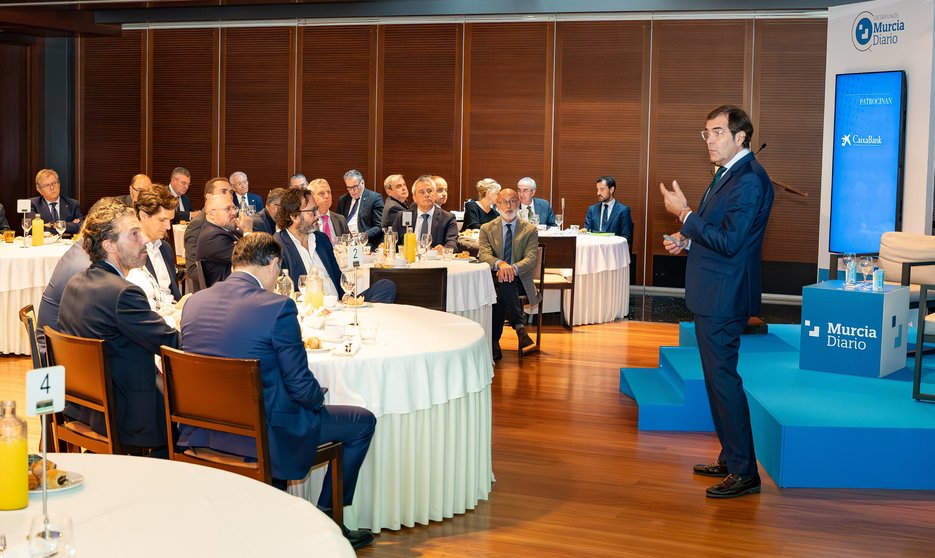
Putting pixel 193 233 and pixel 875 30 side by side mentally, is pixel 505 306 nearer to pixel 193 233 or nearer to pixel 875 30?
pixel 193 233

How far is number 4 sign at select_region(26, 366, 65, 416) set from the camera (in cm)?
214

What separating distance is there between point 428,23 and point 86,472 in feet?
38.3

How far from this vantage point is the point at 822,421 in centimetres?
523

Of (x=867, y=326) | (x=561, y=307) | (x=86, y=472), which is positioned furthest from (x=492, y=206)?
(x=86, y=472)

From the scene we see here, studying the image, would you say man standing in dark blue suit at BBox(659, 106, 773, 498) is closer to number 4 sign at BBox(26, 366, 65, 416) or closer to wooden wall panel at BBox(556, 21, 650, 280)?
number 4 sign at BBox(26, 366, 65, 416)

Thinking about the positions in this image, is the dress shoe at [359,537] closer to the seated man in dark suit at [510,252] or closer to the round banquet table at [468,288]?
the round banquet table at [468,288]

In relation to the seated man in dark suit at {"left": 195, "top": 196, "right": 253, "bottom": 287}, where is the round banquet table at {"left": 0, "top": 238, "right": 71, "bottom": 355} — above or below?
below

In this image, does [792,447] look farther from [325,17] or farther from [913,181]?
[325,17]

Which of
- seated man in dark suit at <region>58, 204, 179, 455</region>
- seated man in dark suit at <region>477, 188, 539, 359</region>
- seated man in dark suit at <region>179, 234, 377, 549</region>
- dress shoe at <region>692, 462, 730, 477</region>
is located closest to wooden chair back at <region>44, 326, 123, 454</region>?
seated man in dark suit at <region>58, 204, 179, 455</region>

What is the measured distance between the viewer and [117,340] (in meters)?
4.00

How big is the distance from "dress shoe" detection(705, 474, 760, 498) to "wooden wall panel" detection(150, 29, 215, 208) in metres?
10.6

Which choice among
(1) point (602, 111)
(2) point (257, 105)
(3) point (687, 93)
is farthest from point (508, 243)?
(2) point (257, 105)

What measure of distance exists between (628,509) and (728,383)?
77 cm

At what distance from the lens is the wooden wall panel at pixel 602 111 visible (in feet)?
42.2
